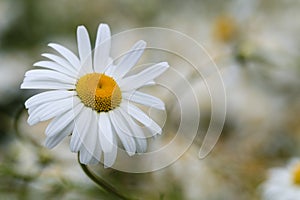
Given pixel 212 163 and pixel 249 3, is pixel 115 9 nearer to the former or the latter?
pixel 249 3

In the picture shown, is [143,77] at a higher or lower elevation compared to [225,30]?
lower

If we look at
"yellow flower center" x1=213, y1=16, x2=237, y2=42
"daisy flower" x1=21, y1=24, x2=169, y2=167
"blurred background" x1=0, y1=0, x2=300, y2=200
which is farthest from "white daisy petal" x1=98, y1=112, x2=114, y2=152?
"yellow flower center" x1=213, y1=16, x2=237, y2=42

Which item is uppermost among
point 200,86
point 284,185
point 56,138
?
point 200,86

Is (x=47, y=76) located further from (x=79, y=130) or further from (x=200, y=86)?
(x=200, y=86)

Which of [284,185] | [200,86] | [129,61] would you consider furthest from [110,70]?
[200,86]

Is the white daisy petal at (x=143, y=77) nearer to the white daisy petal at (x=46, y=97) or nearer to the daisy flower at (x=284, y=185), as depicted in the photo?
the white daisy petal at (x=46, y=97)

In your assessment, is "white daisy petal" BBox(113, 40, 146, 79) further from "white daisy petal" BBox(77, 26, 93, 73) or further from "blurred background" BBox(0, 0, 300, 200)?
"blurred background" BBox(0, 0, 300, 200)
